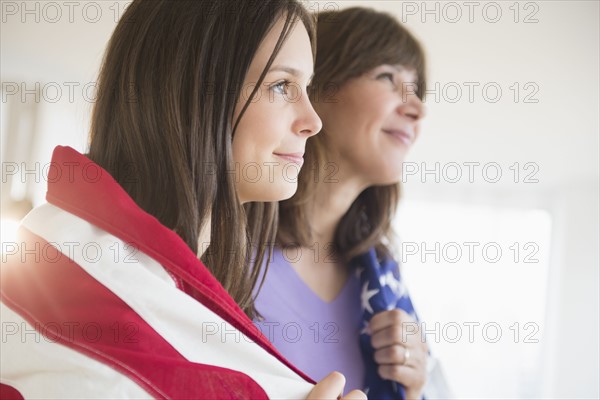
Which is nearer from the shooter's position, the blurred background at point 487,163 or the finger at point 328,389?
the finger at point 328,389

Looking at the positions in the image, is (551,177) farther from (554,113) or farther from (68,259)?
(68,259)

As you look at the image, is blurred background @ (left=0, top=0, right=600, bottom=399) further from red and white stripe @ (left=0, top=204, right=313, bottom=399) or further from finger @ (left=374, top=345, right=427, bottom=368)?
red and white stripe @ (left=0, top=204, right=313, bottom=399)

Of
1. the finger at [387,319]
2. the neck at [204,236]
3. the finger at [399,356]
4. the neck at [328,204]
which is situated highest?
the neck at [328,204]

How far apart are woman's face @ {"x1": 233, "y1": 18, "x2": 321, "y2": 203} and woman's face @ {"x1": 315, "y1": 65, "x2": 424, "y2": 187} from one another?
33 cm

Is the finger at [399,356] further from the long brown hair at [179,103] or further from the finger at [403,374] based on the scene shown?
the long brown hair at [179,103]

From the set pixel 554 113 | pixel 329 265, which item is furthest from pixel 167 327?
pixel 554 113

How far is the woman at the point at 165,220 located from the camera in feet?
1.80

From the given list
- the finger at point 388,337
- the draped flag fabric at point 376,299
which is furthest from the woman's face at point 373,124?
the finger at point 388,337

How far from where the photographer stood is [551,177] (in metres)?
3.19

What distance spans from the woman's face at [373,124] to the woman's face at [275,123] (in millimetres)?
325

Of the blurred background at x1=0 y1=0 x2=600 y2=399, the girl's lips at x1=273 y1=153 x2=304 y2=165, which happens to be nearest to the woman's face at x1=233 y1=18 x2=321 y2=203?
the girl's lips at x1=273 y1=153 x2=304 y2=165

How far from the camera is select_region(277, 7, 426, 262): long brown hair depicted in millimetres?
1121

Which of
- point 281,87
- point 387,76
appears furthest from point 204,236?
point 387,76

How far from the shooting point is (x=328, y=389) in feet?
1.95
